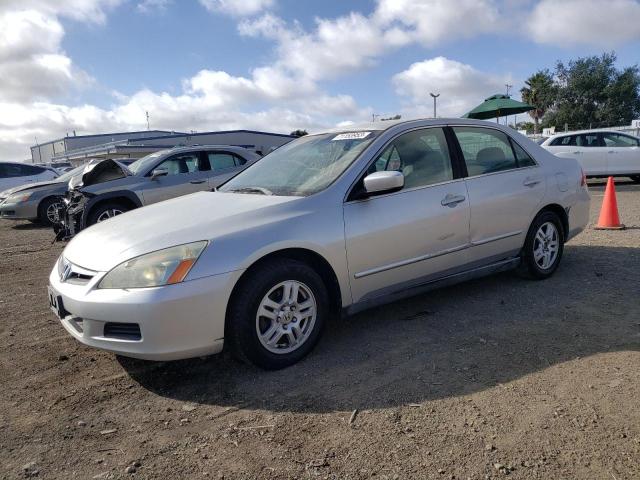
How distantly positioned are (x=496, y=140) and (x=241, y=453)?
142 inches

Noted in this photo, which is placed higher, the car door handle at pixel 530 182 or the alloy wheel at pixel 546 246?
the car door handle at pixel 530 182

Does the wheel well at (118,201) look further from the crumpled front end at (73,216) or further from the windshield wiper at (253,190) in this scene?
the windshield wiper at (253,190)

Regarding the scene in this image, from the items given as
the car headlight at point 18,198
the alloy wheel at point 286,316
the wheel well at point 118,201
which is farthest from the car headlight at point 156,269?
the car headlight at point 18,198

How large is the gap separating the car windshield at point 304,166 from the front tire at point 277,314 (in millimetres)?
672

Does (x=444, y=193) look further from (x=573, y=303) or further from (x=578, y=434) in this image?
(x=578, y=434)

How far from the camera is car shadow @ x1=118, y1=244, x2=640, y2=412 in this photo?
9.86 ft

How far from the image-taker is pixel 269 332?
3240 millimetres

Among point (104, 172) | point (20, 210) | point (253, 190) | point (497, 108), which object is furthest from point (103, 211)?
point (497, 108)

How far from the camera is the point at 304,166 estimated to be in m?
4.09

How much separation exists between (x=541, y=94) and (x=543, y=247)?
49.7 m

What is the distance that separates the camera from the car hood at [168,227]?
3.10m

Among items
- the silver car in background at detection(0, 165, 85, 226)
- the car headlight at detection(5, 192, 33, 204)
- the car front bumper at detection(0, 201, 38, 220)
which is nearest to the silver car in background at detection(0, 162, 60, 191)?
the silver car in background at detection(0, 165, 85, 226)

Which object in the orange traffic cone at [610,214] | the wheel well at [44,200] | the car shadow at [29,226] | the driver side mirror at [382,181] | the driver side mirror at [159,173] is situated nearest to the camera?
the driver side mirror at [382,181]

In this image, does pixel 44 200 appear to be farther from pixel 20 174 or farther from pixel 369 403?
pixel 369 403
